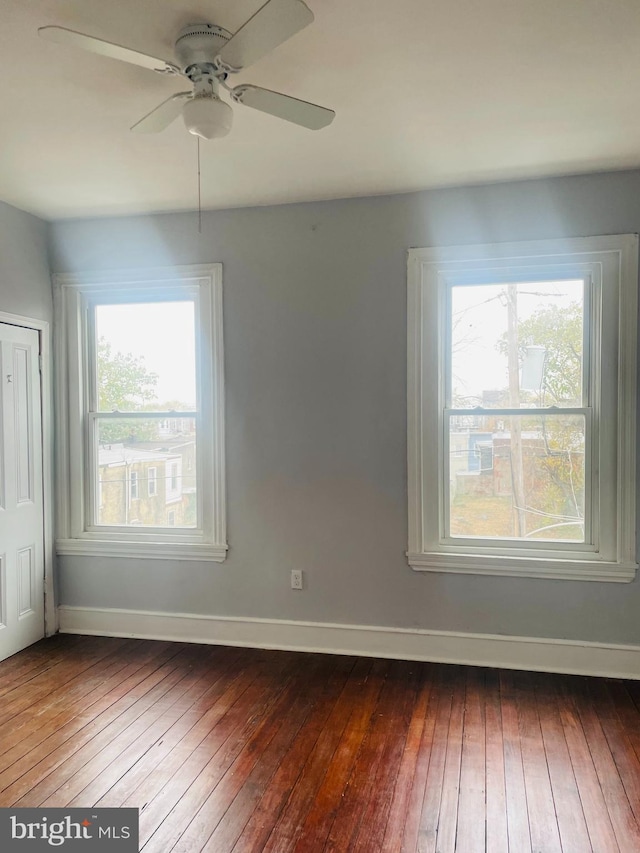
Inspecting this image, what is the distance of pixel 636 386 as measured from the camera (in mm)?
3123

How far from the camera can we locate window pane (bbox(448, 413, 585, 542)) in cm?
329

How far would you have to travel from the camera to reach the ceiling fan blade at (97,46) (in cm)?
158

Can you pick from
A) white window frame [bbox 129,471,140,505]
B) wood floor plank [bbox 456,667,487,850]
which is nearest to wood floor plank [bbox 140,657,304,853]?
wood floor plank [bbox 456,667,487,850]

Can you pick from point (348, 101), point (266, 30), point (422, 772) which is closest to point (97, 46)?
point (266, 30)

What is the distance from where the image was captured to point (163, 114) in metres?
2.07

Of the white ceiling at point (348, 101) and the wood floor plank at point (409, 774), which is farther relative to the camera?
the wood floor plank at point (409, 774)

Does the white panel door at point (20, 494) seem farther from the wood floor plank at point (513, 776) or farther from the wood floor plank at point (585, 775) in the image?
the wood floor plank at point (585, 775)

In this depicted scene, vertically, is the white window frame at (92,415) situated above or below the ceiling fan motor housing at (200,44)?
below

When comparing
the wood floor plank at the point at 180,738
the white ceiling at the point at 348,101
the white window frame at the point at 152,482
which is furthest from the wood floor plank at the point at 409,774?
the white ceiling at the point at 348,101

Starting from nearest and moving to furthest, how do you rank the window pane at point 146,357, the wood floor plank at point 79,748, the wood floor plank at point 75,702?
the wood floor plank at point 79,748 < the wood floor plank at point 75,702 < the window pane at point 146,357

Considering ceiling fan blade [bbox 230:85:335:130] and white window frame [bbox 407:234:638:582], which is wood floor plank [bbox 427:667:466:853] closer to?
white window frame [bbox 407:234:638:582]

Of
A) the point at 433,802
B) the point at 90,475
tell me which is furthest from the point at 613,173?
the point at 90,475

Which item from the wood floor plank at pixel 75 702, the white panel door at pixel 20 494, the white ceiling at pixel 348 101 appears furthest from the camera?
the white panel door at pixel 20 494

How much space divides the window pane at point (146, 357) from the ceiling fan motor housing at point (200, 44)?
76.0 inches
